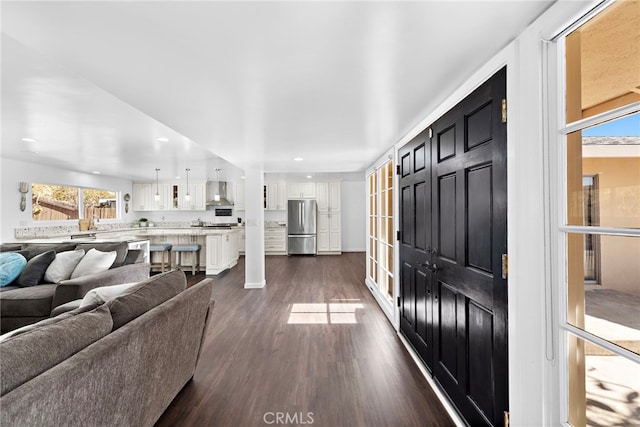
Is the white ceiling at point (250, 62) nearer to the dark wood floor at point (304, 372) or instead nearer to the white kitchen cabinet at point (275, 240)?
the dark wood floor at point (304, 372)

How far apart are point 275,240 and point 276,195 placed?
4.72 ft

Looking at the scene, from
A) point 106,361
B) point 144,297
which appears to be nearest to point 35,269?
point 144,297

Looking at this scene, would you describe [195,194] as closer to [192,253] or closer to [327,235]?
[192,253]

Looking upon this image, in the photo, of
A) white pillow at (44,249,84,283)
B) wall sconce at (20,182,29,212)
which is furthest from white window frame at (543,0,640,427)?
wall sconce at (20,182,29,212)

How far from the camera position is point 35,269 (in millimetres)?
3285

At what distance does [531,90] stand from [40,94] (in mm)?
3503

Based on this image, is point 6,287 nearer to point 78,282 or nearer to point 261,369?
point 78,282

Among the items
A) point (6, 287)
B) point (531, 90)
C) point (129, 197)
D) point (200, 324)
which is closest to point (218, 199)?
point (129, 197)

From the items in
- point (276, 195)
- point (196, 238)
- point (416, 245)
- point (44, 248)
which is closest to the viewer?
point (416, 245)

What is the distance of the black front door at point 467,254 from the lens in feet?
4.67

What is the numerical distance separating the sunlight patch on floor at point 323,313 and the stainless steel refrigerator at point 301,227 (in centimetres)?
459
